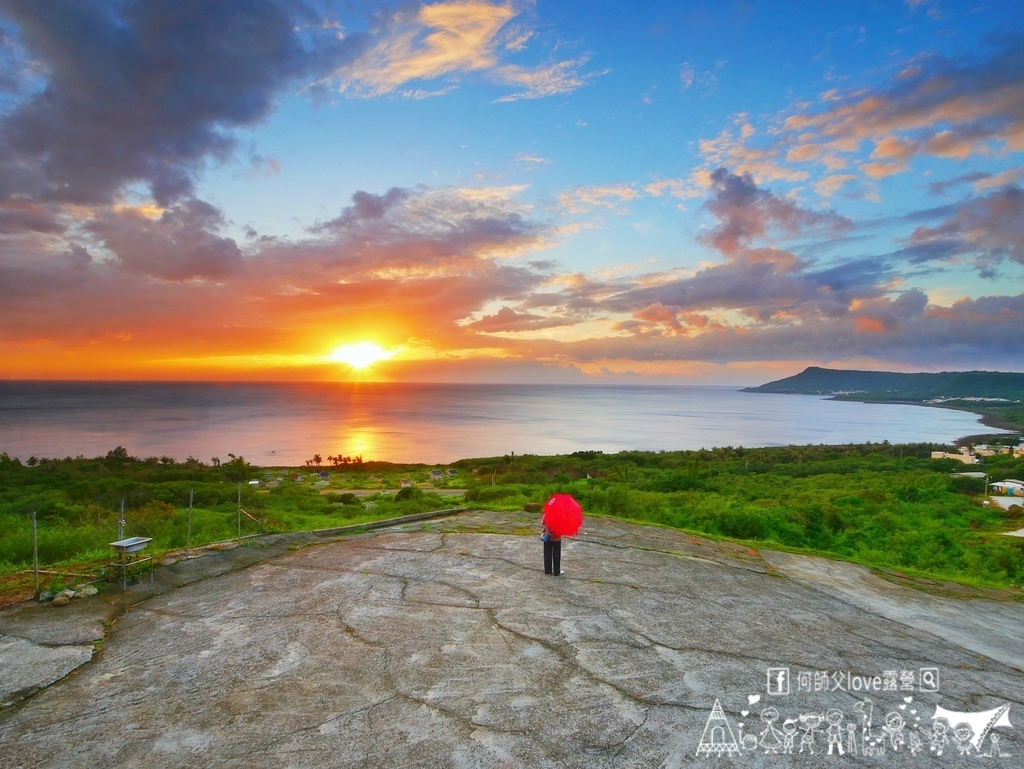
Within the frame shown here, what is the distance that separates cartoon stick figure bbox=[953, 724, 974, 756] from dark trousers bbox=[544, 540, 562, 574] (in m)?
4.99

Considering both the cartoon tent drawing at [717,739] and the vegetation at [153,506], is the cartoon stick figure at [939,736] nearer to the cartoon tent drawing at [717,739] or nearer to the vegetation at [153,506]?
the cartoon tent drawing at [717,739]

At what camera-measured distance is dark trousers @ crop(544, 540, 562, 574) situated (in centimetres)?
855

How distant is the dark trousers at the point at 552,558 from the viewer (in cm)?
855

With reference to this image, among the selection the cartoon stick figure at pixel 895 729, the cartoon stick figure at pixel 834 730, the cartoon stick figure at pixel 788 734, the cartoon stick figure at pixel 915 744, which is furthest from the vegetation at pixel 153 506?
the cartoon stick figure at pixel 915 744

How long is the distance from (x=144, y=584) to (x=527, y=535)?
22.3 feet

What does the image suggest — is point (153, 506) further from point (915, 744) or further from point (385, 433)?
point (385, 433)

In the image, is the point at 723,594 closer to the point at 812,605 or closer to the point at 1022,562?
the point at 812,605

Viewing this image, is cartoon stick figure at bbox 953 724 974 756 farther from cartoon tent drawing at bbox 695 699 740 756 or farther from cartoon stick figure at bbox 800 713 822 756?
cartoon tent drawing at bbox 695 699 740 756

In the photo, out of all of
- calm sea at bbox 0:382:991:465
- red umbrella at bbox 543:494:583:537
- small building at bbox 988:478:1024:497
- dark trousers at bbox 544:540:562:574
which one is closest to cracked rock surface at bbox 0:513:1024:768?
dark trousers at bbox 544:540:562:574

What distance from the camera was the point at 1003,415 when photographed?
153375mm

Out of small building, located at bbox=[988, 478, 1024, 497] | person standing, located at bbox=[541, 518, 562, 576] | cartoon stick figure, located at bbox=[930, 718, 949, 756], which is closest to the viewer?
cartoon stick figure, located at bbox=[930, 718, 949, 756]

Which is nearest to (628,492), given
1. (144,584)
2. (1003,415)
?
(144,584)

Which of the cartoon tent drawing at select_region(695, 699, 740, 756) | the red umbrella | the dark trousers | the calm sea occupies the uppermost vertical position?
the red umbrella

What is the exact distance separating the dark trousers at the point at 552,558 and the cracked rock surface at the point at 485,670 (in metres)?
0.24
